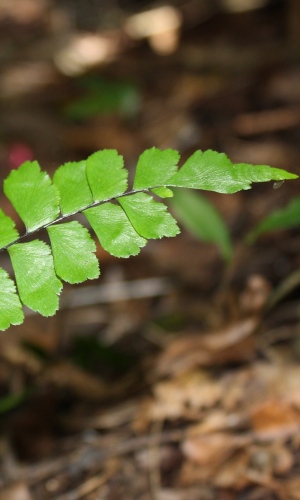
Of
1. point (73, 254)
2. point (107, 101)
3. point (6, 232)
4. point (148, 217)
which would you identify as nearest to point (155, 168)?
point (148, 217)

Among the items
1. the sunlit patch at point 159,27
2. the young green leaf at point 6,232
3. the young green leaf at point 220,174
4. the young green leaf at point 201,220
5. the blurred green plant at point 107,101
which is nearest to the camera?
the young green leaf at point 220,174

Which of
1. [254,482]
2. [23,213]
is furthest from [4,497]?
[23,213]

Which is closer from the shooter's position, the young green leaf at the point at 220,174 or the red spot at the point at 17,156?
the young green leaf at the point at 220,174

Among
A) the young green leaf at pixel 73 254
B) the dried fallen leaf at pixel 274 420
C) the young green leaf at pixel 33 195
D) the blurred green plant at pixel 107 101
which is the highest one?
the young green leaf at pixel 33 195

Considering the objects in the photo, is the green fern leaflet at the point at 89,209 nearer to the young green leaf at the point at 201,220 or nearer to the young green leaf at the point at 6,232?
the young green leaf at the point at 6,232

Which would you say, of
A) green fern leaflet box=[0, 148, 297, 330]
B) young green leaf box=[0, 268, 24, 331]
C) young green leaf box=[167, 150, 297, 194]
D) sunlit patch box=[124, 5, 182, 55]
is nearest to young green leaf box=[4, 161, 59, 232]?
green fern leaflet box=[0, 148, 297, 330]

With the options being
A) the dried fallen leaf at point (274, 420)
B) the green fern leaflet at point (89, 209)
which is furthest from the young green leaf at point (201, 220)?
the green fern leaflet at point (89, 209)

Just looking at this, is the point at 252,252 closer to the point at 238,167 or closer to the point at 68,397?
the point at 68,397

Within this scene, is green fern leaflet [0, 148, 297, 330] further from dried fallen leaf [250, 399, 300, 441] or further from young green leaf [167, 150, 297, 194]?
dried fallen leaf [250, 399, 300, 441]

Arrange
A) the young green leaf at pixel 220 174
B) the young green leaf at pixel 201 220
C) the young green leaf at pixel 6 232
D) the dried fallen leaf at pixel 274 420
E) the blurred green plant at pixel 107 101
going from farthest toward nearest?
the blurred green plant at pixel 107 101 < the young green leaf at pixel 201 220 < the dried fallen leaf at pixel 274 420 < the young green leaf at pixel 6 232 < the young green leaf at pixel 220 174
